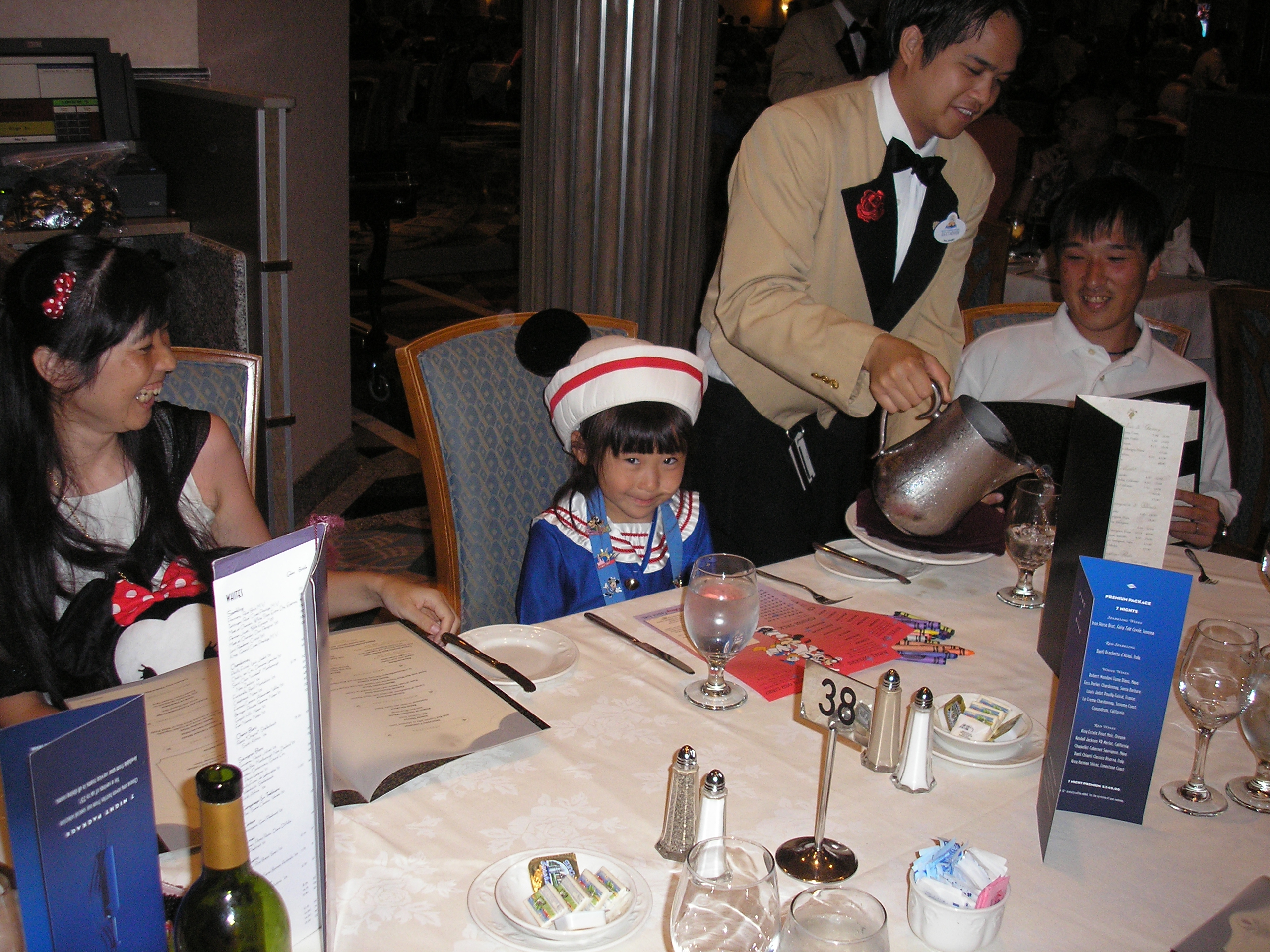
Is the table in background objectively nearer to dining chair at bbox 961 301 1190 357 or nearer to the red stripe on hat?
dining chair at bbox 961 301 1190 357

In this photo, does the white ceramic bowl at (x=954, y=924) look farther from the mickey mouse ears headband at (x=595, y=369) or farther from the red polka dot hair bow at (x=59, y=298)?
the red polka dot hair bow at (x=59, y=298)

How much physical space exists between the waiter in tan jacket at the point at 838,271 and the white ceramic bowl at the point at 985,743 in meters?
0.48

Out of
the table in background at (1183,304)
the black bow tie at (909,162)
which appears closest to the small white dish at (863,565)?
the black bow tie at (909,162)

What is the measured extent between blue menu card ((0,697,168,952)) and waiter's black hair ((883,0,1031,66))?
158 cm

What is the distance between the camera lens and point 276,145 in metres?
2.60

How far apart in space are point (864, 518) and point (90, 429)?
1134mm

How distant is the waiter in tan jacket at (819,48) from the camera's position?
479 cm

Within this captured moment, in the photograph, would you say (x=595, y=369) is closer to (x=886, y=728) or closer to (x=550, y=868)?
(x=886, y=728)

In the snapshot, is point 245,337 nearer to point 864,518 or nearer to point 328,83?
point 328,83

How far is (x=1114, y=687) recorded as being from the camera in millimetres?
1031

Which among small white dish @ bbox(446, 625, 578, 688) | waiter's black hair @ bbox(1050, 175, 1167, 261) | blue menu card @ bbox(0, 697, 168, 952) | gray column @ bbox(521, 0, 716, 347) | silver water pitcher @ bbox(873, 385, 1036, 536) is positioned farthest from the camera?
gray column @ bbox(521, 0, 716, 347)

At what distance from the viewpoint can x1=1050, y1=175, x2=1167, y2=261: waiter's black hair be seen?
7.12 feet

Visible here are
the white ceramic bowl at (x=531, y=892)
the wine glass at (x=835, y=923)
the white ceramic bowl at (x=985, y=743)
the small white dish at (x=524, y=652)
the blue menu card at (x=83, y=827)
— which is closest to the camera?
the blue menu card at (x=83, y=827)

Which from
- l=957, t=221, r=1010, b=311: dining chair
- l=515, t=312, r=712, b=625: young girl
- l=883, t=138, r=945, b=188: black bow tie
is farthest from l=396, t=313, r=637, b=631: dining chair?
l=957, t=221, r=1010, b=311: dining chair
